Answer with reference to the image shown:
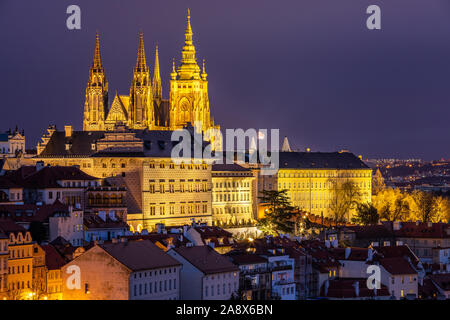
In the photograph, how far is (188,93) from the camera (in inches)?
6334

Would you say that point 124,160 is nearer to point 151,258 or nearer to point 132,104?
point 151,258

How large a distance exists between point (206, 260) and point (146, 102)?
89.8 metres

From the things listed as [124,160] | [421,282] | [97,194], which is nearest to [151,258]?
[421,282]

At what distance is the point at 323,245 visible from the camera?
87938mm

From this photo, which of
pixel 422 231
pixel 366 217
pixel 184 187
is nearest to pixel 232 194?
pixel 184 187

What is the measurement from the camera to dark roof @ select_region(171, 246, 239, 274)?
6669 centimetres

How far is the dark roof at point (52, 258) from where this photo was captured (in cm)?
6756

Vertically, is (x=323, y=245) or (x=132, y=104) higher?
(x=132, y=104)

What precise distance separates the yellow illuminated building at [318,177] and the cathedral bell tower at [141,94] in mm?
16279

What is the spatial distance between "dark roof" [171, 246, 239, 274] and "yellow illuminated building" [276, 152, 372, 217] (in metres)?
81.7

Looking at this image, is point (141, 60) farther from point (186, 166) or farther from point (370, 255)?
point (370, 255)

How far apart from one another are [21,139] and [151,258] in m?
91.9

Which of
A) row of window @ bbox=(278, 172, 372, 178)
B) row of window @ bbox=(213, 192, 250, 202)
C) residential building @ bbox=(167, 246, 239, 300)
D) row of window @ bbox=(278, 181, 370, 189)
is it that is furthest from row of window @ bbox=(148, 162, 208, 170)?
row of window @ bbox=(278, 172, 372, 178)

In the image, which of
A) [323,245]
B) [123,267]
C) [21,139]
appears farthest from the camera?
[21,139]
